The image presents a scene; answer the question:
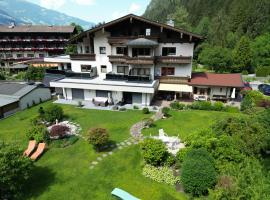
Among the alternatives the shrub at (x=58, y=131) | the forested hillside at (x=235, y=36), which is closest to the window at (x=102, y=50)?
the shrub at (x=58, y=131)

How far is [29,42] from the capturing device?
66.6 metres

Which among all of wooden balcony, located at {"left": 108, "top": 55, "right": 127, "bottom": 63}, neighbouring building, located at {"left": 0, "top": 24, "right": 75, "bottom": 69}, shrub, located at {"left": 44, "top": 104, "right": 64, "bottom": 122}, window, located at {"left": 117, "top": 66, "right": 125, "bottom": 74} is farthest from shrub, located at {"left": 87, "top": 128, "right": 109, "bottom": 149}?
neighbouring building, located at {"left": 0, "top": 24, "right": 75, "bottom": 69}

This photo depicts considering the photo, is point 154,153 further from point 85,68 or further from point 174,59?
point 85,68

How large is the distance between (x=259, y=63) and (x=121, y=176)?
61698 mm

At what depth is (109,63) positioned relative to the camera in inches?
1396

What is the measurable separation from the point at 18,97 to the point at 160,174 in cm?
2435

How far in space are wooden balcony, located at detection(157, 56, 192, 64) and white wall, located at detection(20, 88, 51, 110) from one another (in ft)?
64.4

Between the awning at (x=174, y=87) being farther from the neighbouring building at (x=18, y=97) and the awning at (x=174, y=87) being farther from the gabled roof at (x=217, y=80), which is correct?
the neighbouring building at (x=18, y=97)

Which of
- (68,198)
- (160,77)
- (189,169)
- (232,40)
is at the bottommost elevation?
(68,198)

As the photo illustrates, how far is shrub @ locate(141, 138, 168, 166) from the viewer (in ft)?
52.7

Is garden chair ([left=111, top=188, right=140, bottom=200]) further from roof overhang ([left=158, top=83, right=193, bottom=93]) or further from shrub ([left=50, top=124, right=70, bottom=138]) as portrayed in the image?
roof overhang ([left=158, top=83, right=193, bottom=93])

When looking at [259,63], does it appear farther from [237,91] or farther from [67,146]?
[67,146]

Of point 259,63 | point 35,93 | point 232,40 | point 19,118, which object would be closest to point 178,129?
point 19,118

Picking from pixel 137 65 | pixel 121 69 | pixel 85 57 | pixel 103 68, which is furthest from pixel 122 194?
pixel 85 57
